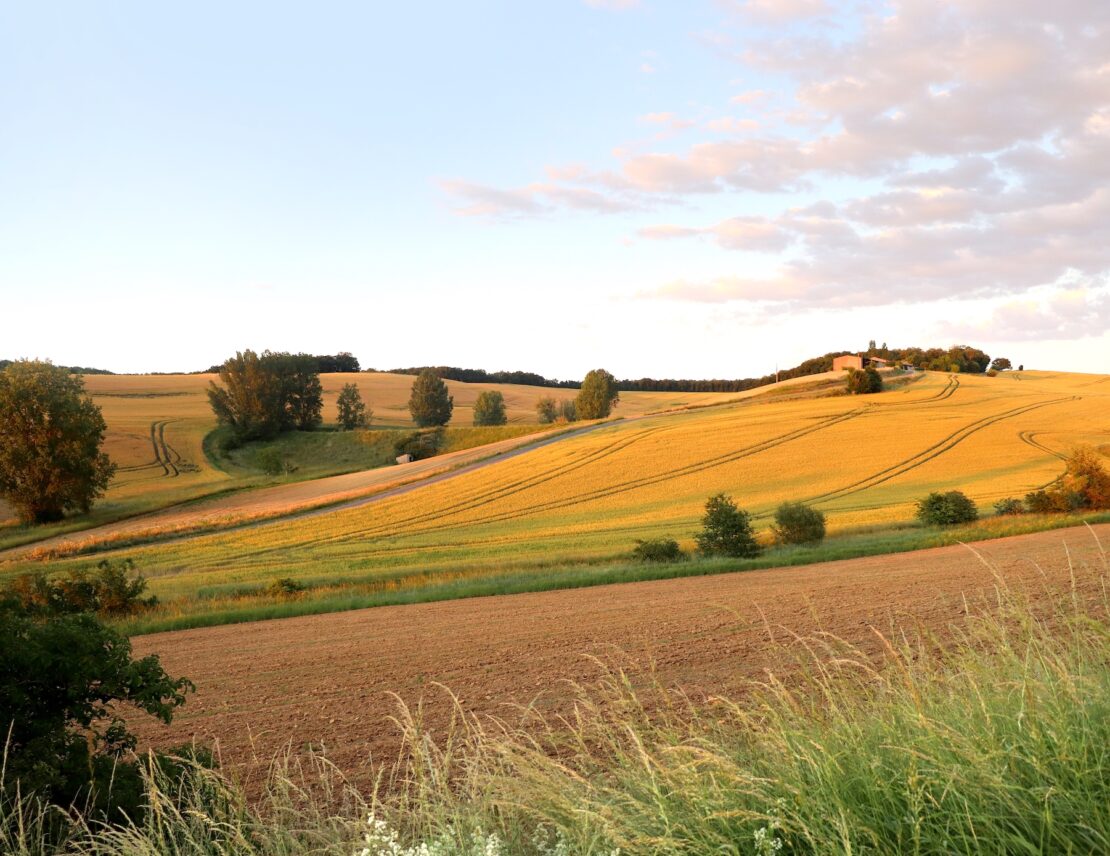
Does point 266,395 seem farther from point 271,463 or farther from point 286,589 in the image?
point 286,589

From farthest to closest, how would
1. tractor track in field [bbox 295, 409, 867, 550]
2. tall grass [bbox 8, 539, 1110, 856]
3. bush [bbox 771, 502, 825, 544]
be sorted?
tractor track in field [bbox 295, 409, 867, 550], bush [bbox 771, 502, 825, 544], tall grass [bbox 8, 539, 1110, 856]

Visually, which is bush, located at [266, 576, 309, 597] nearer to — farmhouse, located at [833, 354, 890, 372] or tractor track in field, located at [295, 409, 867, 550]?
tractor track in field, located at [295, 409, 867, 550]

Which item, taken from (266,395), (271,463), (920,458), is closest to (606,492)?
(920,458)

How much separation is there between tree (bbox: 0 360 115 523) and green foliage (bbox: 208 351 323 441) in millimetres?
30841

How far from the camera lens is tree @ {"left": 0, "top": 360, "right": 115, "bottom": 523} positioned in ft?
177

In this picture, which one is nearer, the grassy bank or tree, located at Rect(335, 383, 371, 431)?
the grassy bank

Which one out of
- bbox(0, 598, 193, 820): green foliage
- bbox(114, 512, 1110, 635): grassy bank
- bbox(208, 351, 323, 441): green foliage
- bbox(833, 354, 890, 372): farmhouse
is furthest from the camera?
bbox(833, 354, 890, 372): farmhouse

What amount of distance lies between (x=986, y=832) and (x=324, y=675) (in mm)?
10841

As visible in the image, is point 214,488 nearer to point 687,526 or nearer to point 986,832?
point 687,526

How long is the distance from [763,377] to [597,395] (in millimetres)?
58503

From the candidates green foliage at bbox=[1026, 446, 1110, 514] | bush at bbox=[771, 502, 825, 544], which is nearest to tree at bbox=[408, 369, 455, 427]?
bush at bbox=[771, 502, 825, 544]

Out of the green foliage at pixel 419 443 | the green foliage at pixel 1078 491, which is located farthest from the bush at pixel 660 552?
the green foliage at pixel 419 443

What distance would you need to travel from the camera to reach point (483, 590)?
22.5 meters

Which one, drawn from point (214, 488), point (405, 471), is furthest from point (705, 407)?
point (214, 488)
